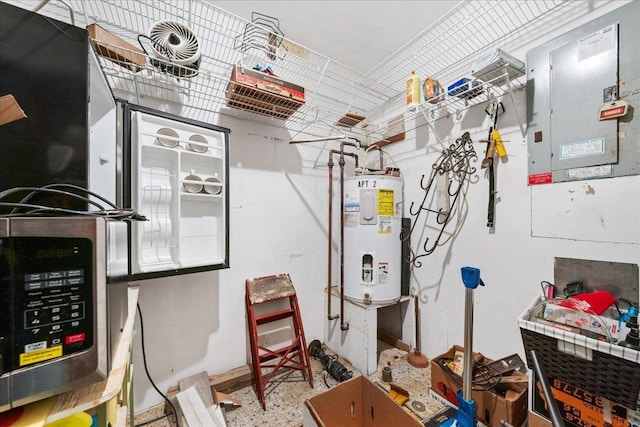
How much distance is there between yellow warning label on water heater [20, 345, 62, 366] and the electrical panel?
2033 millimetres

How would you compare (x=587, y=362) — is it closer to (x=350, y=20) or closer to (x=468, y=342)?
(x=468, y=342)

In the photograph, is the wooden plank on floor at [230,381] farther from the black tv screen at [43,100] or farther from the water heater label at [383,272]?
the black tv screen at [43,100]

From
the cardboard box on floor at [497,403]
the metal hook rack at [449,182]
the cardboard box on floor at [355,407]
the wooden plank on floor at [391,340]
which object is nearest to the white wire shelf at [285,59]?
the metal hook rack at [449,182]

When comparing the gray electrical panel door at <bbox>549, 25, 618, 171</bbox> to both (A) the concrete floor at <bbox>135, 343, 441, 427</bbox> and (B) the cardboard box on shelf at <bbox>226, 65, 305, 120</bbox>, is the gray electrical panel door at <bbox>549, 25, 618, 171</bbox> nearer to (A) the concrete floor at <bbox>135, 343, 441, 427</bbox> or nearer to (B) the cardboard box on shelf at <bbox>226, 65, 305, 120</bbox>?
(B) the cardboard box on shelf at <bbox>226, 65, 305, 120</bbox>

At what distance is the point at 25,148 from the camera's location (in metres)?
0.63

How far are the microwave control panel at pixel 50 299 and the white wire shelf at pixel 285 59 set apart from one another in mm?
1107

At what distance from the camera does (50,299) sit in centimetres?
48

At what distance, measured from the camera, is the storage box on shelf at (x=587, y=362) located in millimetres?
765

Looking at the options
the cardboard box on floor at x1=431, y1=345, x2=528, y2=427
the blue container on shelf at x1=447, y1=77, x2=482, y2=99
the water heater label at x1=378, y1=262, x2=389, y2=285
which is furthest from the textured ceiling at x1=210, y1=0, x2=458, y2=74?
the cardboard box on floor at x1=431, y1=345, x2=528, y2=427

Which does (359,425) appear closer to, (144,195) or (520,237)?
(520,237)

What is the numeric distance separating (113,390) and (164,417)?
137cm

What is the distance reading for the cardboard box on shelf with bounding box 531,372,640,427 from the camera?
83 cm

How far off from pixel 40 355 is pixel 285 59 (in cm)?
201

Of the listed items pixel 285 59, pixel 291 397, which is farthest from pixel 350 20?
pixel 291 397
